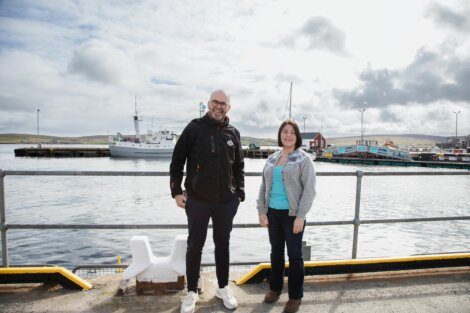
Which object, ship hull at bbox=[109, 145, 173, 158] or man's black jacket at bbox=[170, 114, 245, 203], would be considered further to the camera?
ship hull at bbox=[109, 145, 173, 158]

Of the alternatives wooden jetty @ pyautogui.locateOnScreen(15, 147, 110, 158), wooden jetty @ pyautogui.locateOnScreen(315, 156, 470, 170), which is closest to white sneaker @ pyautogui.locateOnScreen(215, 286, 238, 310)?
wooden jetty @ pyautogui.locateOnScreen(315, 156, 470, 170)

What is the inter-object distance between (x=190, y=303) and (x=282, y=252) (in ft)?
3.32

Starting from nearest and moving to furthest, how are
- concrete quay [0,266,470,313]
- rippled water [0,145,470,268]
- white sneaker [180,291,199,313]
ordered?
white sneaker [180,291,199,313], concrete quay [0,266,470,313], rippled water [0,145,470,268]

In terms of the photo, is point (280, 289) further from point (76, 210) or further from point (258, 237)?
point (76, 210)

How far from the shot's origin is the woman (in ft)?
10.5

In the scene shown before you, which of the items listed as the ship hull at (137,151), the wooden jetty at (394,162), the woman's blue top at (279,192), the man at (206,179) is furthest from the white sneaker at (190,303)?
the ship hull at (137,151)

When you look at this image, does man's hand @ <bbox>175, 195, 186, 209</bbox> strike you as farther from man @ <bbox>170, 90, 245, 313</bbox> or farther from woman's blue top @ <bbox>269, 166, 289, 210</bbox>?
woman's blue top @ <bbox>269, 166, 289, 210</bbox>

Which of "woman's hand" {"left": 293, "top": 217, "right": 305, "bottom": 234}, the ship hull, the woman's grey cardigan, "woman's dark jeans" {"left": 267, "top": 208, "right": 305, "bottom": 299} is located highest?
the woman's grey cardigan

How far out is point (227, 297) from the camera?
3336 mm

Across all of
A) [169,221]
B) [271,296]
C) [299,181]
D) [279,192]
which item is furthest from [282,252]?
[169,221]

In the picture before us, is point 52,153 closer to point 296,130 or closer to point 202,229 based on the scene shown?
point 202,229

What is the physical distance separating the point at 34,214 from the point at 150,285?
59.7 feet

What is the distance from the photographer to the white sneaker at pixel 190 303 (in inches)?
123

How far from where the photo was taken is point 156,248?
12852 millimetres
